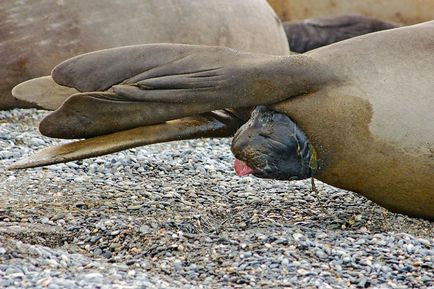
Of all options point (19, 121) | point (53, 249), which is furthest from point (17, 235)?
point (19, 121)

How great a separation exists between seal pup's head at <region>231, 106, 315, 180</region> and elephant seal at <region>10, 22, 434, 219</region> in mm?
12

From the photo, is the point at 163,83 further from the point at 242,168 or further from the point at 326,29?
the point at 326,29

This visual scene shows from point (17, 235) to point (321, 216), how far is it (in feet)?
4.02

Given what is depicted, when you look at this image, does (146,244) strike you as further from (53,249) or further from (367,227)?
(367,227)

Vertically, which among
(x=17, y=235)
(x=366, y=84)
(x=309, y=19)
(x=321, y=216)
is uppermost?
(x=366, y=84)

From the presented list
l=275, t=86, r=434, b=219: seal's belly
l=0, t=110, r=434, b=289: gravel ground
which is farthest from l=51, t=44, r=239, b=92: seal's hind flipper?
l=0, t=110, r=434, b=289: gravel ground

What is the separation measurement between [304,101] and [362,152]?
0.30m

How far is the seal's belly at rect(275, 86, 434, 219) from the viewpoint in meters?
3.77

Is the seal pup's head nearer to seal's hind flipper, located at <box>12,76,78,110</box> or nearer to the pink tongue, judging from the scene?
the pink tongue

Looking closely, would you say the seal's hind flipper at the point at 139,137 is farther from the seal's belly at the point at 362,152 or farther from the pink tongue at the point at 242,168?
the seal's belly at the point at 362,152

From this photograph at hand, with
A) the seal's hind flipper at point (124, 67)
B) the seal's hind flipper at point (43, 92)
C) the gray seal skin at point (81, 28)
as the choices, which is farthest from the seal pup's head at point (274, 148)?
the gray seal skin at point (81, 28)

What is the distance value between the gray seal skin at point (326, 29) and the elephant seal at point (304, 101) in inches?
158

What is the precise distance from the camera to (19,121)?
18.7 feet

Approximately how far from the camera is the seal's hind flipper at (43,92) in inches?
160
